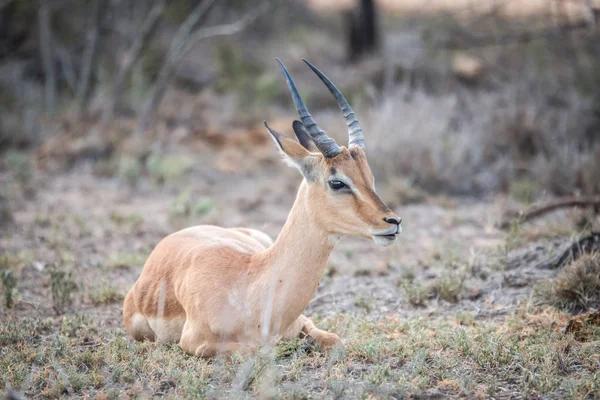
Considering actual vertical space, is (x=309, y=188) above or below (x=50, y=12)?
below

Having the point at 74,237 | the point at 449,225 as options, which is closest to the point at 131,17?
the point at 74,237

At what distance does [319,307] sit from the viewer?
6539 millimetres

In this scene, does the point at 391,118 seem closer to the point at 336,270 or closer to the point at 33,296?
the point at 336,270

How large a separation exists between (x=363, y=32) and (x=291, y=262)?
52.4ft

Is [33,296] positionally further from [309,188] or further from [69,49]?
[69,49]

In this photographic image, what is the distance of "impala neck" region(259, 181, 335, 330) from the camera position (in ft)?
15.3

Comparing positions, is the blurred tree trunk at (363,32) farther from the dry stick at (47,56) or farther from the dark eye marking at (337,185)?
the dark eye marking at (337,185)

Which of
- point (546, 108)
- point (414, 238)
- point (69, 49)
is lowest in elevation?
point (414, 238)

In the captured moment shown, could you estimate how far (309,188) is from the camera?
484cm

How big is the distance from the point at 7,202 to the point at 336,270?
522cm

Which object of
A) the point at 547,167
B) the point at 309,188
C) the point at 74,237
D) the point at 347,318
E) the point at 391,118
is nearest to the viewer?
the point at 309,188

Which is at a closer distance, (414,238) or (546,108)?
(414,238)

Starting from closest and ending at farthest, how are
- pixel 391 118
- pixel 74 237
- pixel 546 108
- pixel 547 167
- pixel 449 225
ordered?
pixel 74 237 < pixel 449 225 < pixel 547 167 < pixel 391 118 < pixel 546 108

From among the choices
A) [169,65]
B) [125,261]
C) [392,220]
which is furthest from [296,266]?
[169,65]
